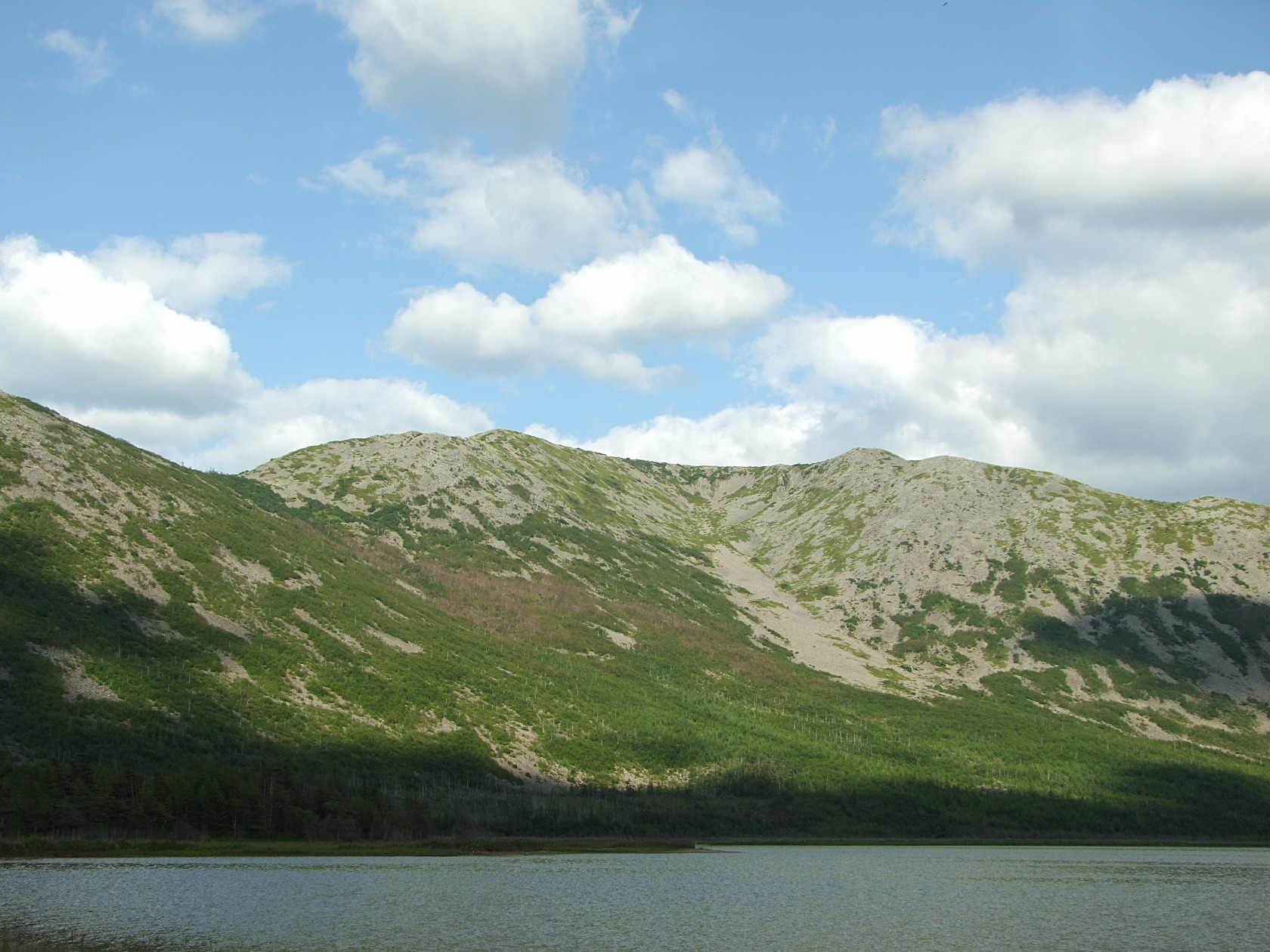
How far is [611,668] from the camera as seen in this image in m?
162

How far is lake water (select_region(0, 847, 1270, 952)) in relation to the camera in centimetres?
4569

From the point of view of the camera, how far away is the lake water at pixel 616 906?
45.7m

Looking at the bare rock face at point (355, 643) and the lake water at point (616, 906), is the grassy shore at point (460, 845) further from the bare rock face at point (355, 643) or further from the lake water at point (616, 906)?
the bare rock face at point (355, 643)

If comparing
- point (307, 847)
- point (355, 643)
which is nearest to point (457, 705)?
point (355, 643)

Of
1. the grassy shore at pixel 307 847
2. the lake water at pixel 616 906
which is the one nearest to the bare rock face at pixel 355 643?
the grassy shore at pixel 307 847

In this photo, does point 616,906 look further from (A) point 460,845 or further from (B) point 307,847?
(A) point 460,845

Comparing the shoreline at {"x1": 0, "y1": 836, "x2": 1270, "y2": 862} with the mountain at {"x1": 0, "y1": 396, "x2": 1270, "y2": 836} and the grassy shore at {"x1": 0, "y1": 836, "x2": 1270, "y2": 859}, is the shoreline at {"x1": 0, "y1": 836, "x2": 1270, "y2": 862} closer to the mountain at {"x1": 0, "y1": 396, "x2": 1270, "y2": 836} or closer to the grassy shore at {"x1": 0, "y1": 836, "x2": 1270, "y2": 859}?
the grassy shore at {"x1": 0, "y1": 836, "x2": 1270, "y2": 859}

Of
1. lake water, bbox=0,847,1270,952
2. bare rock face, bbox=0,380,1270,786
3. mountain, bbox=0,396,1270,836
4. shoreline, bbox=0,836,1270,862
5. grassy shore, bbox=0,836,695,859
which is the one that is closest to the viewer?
lake water, bbox=0,847,1270,952

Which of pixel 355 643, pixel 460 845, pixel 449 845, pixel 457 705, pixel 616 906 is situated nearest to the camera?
pixel 616 906

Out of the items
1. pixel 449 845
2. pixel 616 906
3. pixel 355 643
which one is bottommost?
pixel 449 845

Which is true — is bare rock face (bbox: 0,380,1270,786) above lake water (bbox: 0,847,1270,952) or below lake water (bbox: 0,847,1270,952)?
above

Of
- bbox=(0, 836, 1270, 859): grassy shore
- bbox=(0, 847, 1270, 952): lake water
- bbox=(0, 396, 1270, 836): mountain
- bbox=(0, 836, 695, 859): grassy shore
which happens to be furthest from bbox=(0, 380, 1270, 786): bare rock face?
bbox=(0, 847, 1270, 952): lake water

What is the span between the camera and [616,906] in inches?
2314

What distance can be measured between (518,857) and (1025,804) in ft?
271
